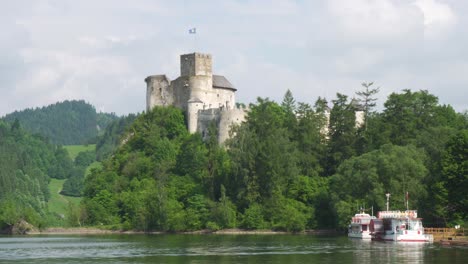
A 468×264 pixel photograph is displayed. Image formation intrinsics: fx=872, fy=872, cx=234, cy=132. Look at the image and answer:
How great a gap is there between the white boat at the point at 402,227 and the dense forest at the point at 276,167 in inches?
→ 221

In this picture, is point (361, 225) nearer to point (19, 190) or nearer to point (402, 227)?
point (402, 227)

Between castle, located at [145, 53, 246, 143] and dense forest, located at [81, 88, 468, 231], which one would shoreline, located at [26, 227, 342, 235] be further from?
castle, located at [145, 53, 246, 143]

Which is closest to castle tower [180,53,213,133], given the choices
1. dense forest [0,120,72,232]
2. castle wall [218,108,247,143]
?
castle wall [218,108,247,143]

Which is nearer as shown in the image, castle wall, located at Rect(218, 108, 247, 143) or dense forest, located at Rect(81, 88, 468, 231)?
dense forest, located at Rect(81, 88, 468, 231)

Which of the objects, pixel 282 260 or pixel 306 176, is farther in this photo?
pixel 306 176

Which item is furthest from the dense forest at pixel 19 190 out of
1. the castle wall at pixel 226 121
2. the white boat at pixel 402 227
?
the white boat at pixel 402 227

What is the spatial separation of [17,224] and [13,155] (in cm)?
6569

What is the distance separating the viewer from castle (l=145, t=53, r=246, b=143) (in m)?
116

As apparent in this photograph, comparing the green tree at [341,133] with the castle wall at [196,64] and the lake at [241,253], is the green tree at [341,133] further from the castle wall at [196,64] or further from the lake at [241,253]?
the lake at [241,253]

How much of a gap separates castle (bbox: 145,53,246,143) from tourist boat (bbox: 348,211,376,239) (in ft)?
106

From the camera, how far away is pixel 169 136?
4786 inches

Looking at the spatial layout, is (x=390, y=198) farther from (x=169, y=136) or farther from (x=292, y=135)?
(x=169, y=136)

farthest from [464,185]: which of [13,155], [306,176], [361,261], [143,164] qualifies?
[13,155]

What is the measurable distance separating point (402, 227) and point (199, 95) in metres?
47.6
